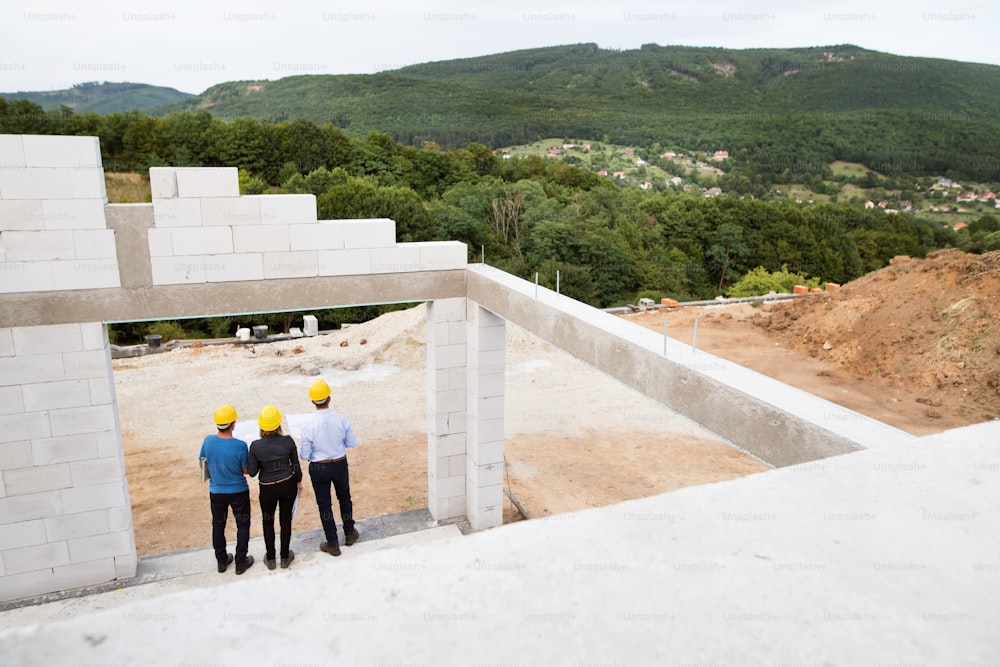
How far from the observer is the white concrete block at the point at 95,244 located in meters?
6.96

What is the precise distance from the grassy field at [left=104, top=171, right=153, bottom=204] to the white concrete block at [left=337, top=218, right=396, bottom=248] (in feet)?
137

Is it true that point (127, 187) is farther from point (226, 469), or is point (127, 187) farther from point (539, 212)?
point (226, 469)

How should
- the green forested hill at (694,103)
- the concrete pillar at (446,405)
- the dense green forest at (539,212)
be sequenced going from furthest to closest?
the green forested hill at (694,103) < the dense green forest at (539,212) < the concrete pillar at (446,405)

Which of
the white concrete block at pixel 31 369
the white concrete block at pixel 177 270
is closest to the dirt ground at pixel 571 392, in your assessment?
the white concrete block at pixel 31 369

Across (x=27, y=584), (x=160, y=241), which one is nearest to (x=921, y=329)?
(x=160, y=241)

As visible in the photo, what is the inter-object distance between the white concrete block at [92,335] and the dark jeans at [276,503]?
2.49 metres

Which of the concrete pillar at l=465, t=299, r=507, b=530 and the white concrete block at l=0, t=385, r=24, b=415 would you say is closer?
the white concrete block at l=0, t=385, r=24, b=415

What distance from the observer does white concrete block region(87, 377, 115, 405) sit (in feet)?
23.8

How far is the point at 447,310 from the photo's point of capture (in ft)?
29.0

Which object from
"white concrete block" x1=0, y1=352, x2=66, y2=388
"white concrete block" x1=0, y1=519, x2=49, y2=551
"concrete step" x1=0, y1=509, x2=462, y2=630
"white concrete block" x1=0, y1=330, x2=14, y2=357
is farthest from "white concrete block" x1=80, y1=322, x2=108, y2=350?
"concrete step" x1=0, y1=509, x2=462, y2=630

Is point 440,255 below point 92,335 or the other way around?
the other way around

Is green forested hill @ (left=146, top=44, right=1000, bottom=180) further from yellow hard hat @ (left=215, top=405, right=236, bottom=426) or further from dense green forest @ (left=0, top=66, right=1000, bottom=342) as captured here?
yellow hard hat @ (left=215, top=405, right=236, bottom=426)

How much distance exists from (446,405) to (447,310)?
1378 millimetres

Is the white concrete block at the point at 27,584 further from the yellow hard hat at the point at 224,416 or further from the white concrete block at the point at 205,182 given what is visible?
the white concrete block at the point at 205,182
